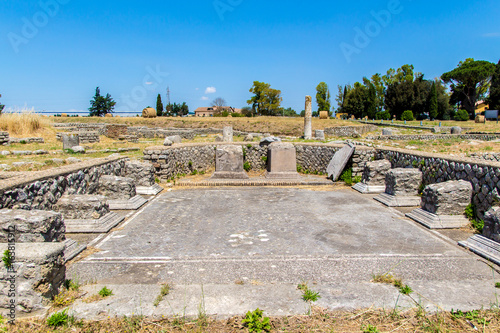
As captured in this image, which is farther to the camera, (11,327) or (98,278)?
(98,278)

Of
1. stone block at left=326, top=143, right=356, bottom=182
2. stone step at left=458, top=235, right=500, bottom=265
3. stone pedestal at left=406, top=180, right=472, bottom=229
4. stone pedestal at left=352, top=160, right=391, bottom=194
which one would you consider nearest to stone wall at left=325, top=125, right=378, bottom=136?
stone block at left=326, top=143, right=356, bottom=182

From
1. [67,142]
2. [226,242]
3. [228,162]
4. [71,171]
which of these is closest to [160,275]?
[226,242]

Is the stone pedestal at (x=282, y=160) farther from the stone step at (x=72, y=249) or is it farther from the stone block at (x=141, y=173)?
the stone step at (x=72, y=249)

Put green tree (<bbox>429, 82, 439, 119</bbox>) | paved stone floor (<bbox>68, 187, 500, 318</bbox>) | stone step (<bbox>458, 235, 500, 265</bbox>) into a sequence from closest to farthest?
paved stone floor (<bbox>68, 187, 500, 318</bbox>)
stone step (<bbox>458, 235, 500, 265</bbox>)
green tree (<bbox>429, 82, 439, 119</bbox>)

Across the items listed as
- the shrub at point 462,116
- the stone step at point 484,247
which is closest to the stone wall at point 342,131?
the stone step at point 484,247

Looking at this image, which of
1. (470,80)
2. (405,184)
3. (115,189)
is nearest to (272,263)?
(115,189)

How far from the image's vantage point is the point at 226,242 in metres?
5.08

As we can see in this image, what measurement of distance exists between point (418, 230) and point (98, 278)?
4939 millimetres

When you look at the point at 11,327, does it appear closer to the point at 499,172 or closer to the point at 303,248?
the point at 303,248

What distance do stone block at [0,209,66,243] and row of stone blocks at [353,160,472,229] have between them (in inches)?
230

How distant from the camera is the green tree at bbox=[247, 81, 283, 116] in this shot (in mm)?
61906

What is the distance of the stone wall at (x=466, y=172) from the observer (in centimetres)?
548

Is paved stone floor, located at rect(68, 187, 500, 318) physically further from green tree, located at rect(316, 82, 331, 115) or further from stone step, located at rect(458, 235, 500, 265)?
green tree, located at rect(316, 82, 331, 115)

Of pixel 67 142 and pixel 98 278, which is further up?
pixel 67 142
